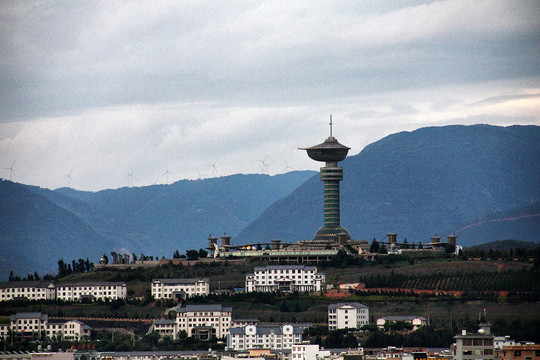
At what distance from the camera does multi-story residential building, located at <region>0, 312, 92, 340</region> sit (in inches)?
6905

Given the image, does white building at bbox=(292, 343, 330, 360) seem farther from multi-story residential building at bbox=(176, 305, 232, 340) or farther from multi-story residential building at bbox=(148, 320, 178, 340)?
multi-story residential building at bbox=(148, 320, 178, 340)

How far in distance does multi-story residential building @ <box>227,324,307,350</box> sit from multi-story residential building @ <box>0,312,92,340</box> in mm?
20642

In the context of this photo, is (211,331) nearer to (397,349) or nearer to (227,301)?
(227,301)

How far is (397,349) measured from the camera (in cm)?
14675

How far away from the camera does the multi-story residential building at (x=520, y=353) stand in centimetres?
10925

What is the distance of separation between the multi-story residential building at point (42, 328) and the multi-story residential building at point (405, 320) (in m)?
34.6

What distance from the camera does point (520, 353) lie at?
11094 centimetres

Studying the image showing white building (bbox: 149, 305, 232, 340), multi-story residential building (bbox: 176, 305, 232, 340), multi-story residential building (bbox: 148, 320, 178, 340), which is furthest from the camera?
multi-story residential building (bbox: 148, 320, 178, 340)

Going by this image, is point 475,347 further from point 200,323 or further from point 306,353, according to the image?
point 200,323

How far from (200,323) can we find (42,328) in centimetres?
1935

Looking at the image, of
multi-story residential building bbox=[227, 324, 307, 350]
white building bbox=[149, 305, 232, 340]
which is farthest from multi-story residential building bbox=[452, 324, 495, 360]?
white building bbox=[149, 305, 232, 340]

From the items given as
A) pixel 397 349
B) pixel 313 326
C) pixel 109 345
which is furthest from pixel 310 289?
pixel 397 349

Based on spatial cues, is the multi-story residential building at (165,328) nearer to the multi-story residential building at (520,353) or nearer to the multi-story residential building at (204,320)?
the multi-story residential building at (204,320)

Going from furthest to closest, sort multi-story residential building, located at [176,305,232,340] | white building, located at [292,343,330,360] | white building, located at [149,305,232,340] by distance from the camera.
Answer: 1. white building, located at [149,305,232,340]
2. multi-story residential building, located at [176,305,232,340]
3. white building, located at [292,343,330,360]
